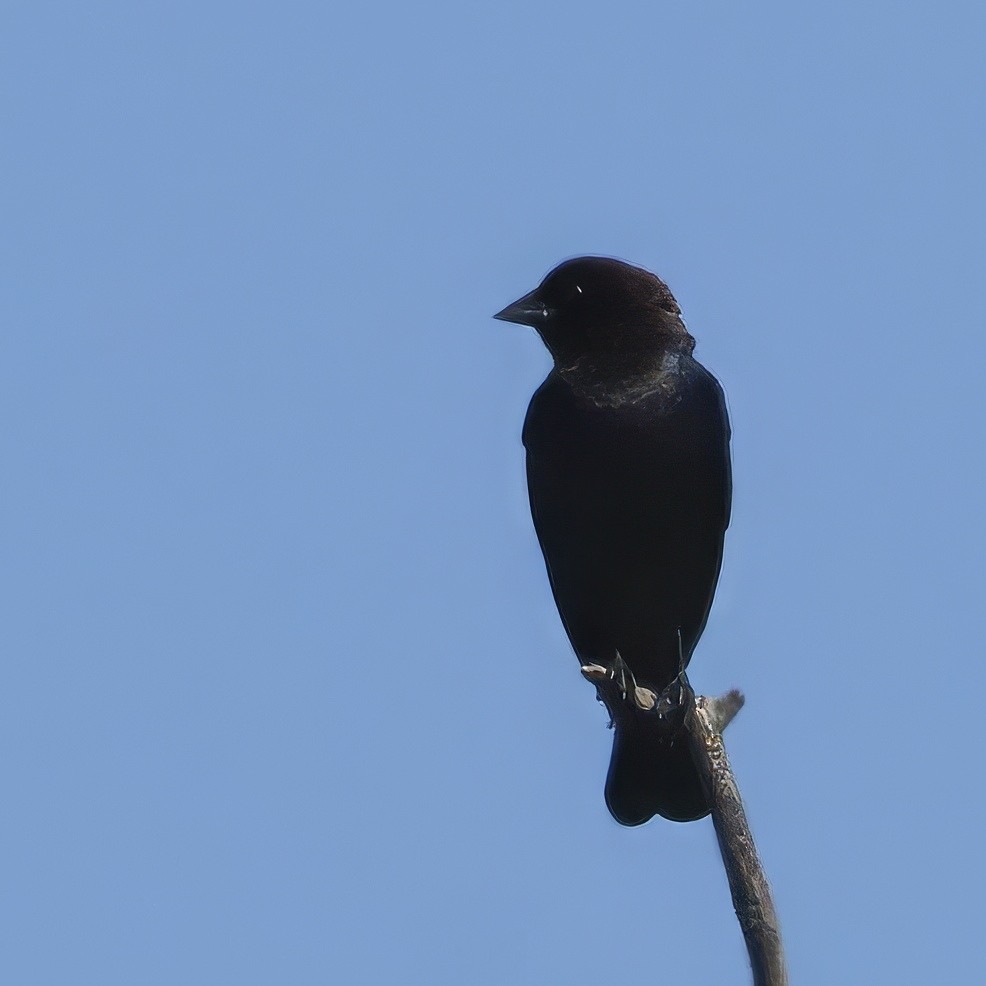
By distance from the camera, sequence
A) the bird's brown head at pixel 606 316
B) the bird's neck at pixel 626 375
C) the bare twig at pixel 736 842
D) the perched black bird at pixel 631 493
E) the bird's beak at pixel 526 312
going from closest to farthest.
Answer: the bare twig at pixel 736 842, the perched black bird at pixel 631 493, the bird's neck at pixel 626 375, the bird's brown head at pixel 606 316, the bird's beak at pixel 526 312

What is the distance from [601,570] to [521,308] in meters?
1.18

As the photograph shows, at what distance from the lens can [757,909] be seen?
593cm

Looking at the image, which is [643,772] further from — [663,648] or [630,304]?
[630,304]

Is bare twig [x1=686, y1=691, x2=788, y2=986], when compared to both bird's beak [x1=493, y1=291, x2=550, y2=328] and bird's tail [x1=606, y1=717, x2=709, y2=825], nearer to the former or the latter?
bird's tail [x1=606, y1=717, x2=709, y2=825]

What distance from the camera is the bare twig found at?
5.89 m

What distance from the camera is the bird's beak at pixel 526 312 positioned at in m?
7.26

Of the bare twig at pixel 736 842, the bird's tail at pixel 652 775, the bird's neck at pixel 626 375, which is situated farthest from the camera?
the bird's neck at pixel 626 375

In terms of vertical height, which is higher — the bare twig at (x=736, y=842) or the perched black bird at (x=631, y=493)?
the perched black bird at (x=631, y=493)

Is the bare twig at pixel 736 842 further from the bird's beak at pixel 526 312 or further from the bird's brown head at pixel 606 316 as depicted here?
the bird's beak at pixel 526 312

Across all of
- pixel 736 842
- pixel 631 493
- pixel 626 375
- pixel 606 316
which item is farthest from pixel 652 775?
pixel 606 316

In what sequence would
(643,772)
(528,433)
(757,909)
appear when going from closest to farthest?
(757,909) → (643,772) → (528,433)

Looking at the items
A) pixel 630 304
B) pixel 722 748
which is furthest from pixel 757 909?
pixel 630 304

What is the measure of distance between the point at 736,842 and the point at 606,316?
87.6 inches

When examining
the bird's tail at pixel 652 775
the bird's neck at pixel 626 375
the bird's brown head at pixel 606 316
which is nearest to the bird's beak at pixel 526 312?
the bird's brown head at pixel 606 316
